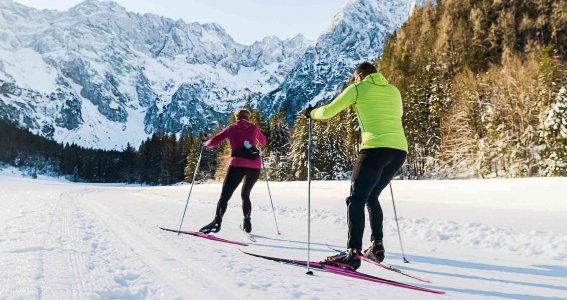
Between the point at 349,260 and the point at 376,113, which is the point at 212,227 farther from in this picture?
the point at 376,113

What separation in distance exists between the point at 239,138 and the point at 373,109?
3291 mm

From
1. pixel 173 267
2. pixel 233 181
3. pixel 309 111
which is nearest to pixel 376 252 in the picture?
pixel 309 111

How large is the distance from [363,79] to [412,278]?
2.29m

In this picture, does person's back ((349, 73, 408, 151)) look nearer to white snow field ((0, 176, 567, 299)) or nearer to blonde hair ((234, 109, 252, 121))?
white snow field ((0, 176, 567, 299))

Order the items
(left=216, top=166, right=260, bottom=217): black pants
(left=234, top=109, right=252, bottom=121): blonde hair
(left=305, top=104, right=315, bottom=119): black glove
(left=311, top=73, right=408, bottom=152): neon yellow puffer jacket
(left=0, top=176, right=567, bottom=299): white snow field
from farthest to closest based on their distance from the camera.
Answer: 1. (left=234, top=109, right=252, bottom=121): blonde hair
2. (left=216, top=166, right=260, bottom=217): black pants
3. (left=305, top=104, right=315, bottom=119): black glove
4. (left=311, top=73, right=408, bottom=152): neon yellow puffer jacket
5. (left=0, top=176, right=567, bottom=299): white snow field

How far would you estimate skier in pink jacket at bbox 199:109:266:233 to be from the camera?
277 inches

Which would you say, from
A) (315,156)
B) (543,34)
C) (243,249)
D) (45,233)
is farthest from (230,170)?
(543,34)

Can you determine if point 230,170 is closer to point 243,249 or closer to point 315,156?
point 243,249

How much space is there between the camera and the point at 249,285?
3514mm

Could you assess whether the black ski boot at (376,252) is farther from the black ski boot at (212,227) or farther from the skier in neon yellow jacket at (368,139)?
the black ski boot at (212,227)

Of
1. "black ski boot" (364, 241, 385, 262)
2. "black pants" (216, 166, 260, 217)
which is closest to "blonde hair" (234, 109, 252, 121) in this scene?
"black pants" (216, 166, 260, 217)

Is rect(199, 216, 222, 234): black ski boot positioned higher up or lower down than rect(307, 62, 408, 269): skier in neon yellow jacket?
lower down

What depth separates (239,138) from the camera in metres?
7.14

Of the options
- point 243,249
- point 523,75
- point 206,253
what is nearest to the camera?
point 206,253
